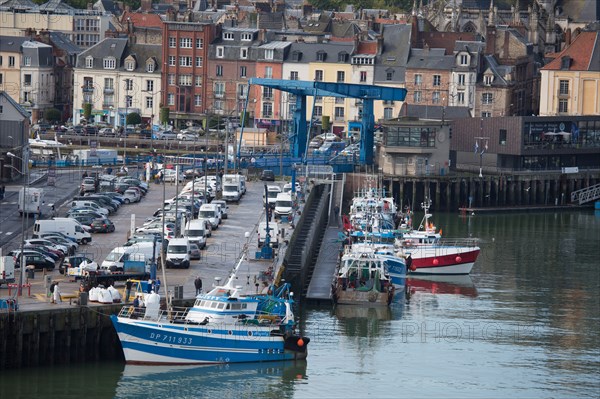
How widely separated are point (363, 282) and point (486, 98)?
6439 cm

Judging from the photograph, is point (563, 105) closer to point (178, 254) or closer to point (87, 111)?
point (87, 111)

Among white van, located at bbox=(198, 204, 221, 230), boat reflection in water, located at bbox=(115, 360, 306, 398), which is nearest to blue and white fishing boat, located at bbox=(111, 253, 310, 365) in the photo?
boat reflection in water, located at bbox=(115, 360, 306, 398)

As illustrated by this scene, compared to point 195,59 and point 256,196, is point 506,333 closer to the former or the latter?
point 256,196

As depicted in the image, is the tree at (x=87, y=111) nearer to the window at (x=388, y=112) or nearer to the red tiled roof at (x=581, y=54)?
the window at (x=388, y=112)

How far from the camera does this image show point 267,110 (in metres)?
148

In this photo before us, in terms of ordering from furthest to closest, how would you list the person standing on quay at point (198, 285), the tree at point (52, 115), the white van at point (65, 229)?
the tree at point (52, 115) → the white van at point (65, 229) → the person standing on quay at point (198, 285)

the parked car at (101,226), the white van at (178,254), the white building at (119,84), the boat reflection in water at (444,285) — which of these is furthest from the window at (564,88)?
the white van at (178,254)

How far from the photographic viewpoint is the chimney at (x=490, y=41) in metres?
147

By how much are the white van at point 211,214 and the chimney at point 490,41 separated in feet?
198

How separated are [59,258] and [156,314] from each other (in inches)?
520

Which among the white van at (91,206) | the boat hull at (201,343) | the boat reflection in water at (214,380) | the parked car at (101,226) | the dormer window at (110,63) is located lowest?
the boat reflection in water at (214,380)

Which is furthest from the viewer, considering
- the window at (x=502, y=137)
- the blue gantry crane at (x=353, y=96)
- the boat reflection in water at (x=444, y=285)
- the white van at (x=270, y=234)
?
the window at (x=502, y=137)

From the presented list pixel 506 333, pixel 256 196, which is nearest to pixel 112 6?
pixel 256 196

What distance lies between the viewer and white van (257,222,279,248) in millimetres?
82750
